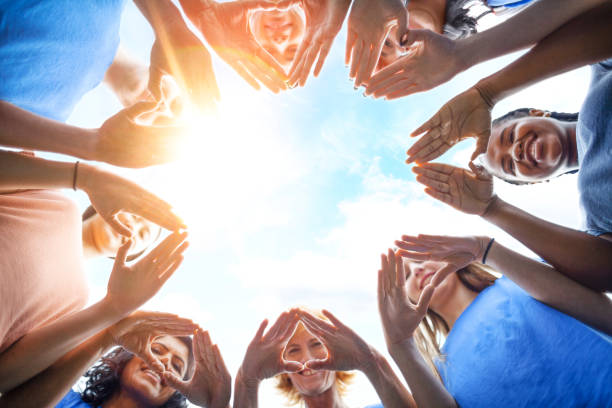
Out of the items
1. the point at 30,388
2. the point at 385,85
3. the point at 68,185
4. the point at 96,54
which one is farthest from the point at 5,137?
the point at 385,85

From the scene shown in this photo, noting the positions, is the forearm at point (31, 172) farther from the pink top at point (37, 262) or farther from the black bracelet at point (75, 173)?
the pink top at point (37, 262)

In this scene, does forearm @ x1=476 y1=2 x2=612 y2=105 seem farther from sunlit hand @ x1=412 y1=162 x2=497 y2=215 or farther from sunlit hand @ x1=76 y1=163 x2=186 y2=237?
sunlit hand @ x1=76 y1=163 x2=186 y2=237

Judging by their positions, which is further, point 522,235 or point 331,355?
point 331,355

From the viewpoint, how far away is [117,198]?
1730 mm

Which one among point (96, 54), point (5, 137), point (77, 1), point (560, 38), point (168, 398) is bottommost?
point (168, 398)

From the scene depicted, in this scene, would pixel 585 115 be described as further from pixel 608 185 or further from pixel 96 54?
pixel 96 54

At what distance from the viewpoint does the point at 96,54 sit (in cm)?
176

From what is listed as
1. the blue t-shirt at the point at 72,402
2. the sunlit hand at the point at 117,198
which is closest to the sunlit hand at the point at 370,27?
the sunlit hand at the point at 117,198

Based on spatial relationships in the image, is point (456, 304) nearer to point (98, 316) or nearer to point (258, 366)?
point (258, 366)

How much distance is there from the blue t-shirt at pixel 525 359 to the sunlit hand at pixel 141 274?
228 cm

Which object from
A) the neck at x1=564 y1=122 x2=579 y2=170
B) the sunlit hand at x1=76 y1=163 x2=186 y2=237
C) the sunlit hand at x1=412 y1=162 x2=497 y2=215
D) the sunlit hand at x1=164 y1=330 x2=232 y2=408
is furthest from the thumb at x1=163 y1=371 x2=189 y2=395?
the neck at x1=564 y1=122 x2=579 y2=170

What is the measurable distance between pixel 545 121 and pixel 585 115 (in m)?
1.05

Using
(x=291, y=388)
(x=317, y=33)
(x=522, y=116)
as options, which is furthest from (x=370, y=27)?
(x=291, y=388)

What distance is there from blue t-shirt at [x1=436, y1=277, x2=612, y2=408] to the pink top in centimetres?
286
